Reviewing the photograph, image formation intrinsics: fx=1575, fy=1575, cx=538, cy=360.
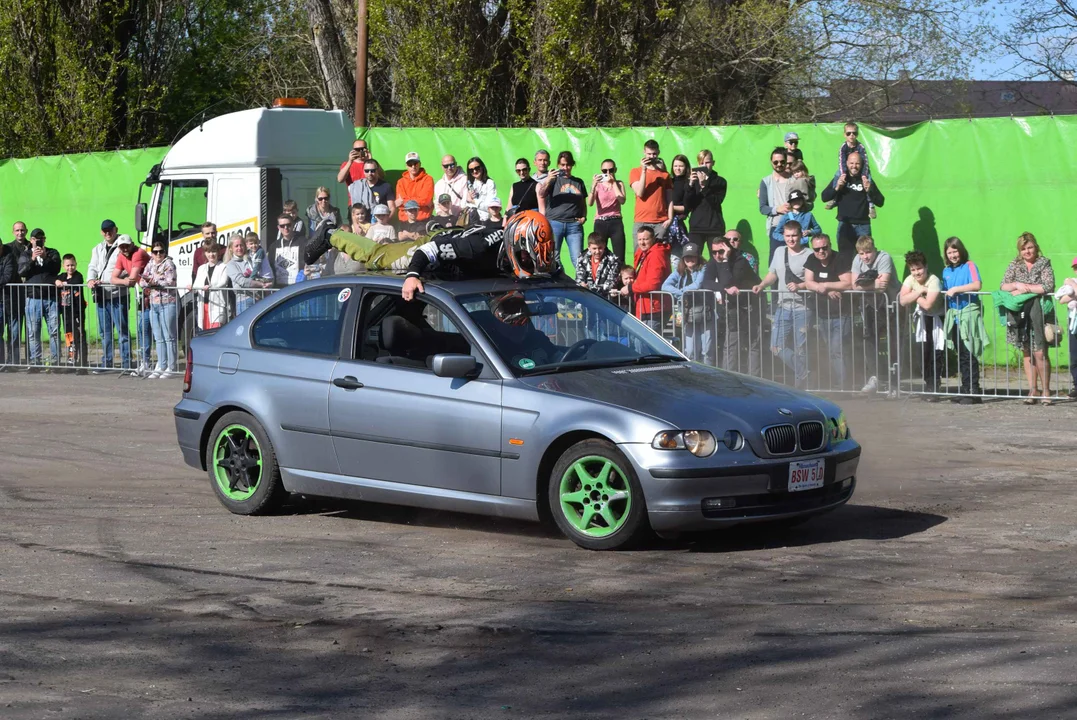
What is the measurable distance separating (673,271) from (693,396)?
9094 mm

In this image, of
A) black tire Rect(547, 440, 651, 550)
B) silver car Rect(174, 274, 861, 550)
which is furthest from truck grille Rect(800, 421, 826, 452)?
black tire Rect(547, 440, 651, 550)

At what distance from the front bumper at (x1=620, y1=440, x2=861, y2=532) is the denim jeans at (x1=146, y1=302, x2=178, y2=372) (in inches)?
482

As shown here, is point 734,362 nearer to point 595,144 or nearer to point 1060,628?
point 595,144

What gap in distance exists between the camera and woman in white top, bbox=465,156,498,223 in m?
19.7

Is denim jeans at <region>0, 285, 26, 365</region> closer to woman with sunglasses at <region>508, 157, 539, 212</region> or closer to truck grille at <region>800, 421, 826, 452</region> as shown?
woman with sunglasses at <region>508, 157, 539, 212</region>

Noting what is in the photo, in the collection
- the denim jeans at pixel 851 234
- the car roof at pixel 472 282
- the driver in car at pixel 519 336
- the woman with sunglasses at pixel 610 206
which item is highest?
the woman with sunglasses at pixel 610 206

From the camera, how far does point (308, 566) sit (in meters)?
8.27

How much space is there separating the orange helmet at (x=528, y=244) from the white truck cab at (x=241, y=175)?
1164cm

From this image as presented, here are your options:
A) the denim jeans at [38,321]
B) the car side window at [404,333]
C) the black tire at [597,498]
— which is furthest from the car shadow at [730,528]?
the denim jeans at [38,321]

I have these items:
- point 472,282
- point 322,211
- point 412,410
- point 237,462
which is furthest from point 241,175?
point 412,410

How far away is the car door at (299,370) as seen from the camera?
9.45m

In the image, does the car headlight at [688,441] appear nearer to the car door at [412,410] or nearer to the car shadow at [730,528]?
the car shadow at [730,528]

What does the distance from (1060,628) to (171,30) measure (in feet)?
98.4

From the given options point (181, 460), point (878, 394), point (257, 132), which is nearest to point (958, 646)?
point (181, 460)
